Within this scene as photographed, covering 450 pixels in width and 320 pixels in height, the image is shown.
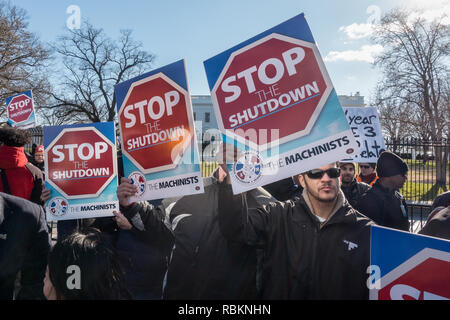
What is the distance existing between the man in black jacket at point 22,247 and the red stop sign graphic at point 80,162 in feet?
1.05

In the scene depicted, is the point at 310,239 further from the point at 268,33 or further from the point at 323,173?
the point at 268,33

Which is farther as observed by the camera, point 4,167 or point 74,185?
point 4,167

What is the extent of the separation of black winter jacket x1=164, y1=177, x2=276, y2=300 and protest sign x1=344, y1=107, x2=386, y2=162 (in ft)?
7.04

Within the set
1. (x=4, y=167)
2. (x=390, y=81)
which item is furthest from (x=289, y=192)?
(x=390, y=81)

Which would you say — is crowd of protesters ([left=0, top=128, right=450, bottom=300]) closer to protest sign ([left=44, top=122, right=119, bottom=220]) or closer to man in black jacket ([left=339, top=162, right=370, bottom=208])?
protest sign ([left=44, top=122, right=119, bottom=220])

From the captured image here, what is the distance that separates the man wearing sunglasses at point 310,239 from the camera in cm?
194

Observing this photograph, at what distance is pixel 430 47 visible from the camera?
17.6 metres

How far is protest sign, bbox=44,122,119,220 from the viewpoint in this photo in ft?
8.79

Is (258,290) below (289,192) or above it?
below

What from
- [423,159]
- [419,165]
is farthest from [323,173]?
[423,159]

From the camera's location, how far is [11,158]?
3516mm

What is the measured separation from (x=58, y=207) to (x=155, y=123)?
112 centimetres
